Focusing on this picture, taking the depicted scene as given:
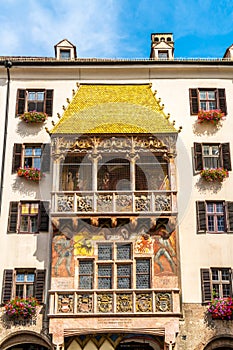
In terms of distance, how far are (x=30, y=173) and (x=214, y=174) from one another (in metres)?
9.39

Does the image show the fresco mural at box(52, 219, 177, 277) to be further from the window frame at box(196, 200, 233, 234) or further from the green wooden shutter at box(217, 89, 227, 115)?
the green wooden shutter at box(217, 89, 227, 115)

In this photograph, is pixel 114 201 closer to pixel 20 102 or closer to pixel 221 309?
pixel 221 309

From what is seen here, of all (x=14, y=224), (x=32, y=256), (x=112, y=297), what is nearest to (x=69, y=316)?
(x=112, y=297)

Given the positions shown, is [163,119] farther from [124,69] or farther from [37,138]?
[37,138]

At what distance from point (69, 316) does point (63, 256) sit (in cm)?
282

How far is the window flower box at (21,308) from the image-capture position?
23.3m

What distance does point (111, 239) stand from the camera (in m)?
24.1

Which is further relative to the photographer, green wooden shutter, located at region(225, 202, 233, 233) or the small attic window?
the small attic window

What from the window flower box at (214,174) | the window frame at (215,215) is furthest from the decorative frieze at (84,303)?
the window flower box at (214,174)

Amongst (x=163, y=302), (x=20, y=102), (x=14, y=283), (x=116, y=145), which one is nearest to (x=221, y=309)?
(x=163, y=302)

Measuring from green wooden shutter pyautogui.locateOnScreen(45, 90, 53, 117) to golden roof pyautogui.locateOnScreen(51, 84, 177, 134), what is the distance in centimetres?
143

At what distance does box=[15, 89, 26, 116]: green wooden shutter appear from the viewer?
27.8 m

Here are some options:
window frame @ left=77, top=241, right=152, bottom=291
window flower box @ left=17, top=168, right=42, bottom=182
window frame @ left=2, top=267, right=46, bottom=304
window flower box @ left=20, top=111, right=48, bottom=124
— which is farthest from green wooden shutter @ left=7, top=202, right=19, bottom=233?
window flower box @ left=20, top=111, right=48, bottom=124

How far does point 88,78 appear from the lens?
2903 centimetres
